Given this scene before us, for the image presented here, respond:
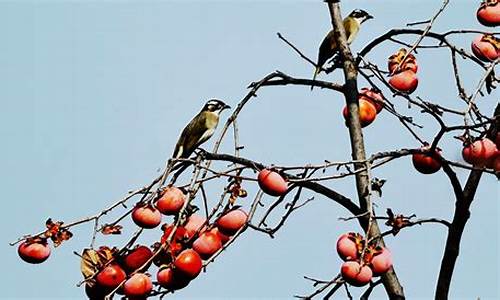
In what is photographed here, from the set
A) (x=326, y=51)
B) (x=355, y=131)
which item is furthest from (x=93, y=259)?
(x=326, y=51)

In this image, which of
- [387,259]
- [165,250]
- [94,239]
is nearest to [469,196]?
[387,259]

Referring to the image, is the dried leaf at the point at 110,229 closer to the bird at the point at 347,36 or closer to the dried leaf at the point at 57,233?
the dried leaf at the point at 57,233

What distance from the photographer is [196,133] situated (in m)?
4.37

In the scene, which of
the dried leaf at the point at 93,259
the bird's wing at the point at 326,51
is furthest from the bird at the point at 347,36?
the dried leaf at the point at 93,259

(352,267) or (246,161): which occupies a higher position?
(246,161)

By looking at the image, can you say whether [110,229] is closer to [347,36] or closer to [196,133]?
[196,133]

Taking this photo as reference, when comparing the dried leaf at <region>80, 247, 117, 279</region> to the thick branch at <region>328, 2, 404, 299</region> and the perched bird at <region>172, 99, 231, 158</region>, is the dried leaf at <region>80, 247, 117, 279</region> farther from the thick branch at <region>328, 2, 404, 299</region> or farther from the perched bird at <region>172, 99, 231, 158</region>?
the perched bird at <region>172, 99, 231, 158</region>

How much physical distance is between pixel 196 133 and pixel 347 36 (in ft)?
2.37

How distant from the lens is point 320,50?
13.9ft

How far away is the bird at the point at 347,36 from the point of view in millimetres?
4211

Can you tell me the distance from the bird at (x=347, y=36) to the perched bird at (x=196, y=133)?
56 centimetres

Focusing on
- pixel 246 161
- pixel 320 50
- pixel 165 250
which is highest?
pixel 320 50

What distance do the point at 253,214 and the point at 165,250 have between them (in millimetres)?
321

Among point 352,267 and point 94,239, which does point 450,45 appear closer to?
point 352,267
